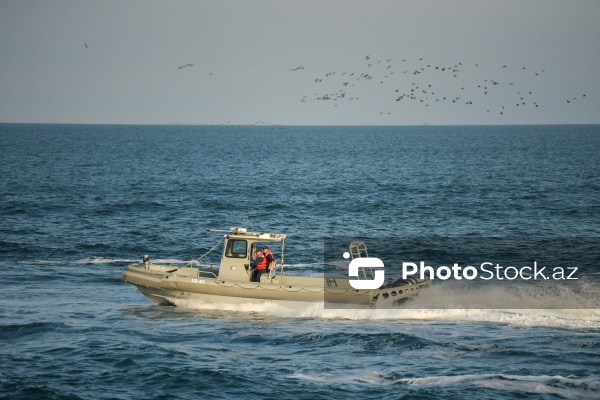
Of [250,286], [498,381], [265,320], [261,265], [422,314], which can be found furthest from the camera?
[261,265]

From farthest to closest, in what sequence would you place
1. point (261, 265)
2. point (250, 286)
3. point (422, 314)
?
1. point (261, 265)
2. point (250, 286)
3. point (422, 314)

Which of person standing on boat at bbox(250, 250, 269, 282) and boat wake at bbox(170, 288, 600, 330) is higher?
person standing on boat at bbox(250, 250, 269, 282)

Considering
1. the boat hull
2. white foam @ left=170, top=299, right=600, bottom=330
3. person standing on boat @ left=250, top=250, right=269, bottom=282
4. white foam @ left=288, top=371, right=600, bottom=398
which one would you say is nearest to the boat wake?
white foam @ left=170, top=299, right=600, bottom=330

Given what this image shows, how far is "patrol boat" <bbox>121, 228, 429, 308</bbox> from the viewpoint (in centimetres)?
2878

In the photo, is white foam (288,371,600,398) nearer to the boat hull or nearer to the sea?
the sea

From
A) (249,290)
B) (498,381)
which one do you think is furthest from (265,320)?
(498,381)

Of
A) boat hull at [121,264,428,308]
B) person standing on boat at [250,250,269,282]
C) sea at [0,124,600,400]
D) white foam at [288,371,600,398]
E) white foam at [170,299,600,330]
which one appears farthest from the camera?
person standing on boat at [250,250,269,282]

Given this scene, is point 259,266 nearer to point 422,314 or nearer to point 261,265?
point 261,265

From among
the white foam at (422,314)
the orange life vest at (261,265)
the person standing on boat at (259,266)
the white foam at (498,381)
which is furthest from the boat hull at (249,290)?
the white foam at (498,381)

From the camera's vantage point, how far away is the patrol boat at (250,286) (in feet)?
94.4

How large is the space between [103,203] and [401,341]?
139 ft

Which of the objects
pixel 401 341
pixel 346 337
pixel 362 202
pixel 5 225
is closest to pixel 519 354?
pixel 401 341

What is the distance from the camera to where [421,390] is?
2142 cm

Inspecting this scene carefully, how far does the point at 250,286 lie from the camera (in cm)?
2902
